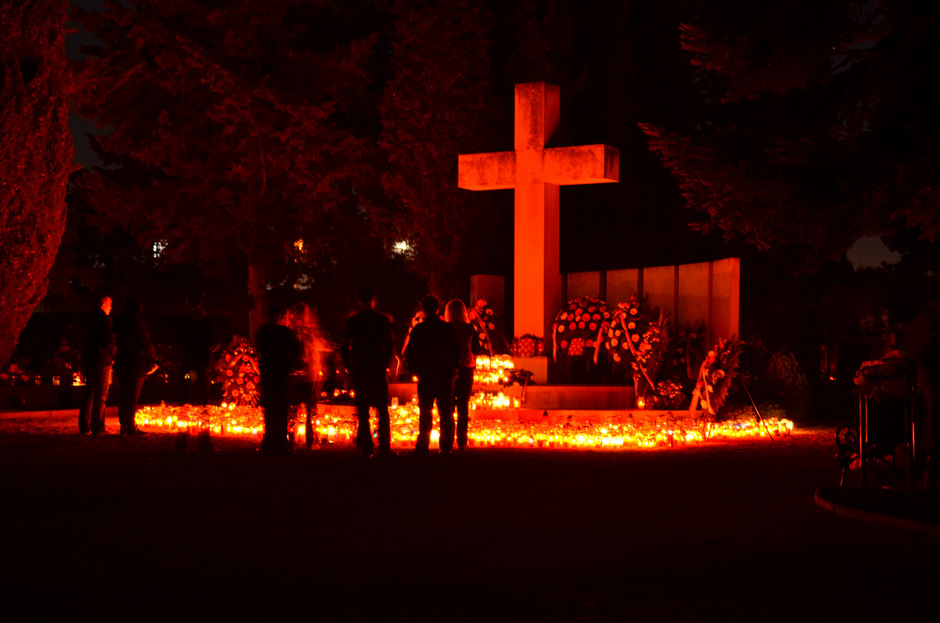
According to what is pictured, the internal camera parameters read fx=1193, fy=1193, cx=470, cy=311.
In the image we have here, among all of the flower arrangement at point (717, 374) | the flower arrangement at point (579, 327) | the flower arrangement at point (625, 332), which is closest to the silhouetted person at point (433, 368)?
the flower arrangement at point (717, 374)

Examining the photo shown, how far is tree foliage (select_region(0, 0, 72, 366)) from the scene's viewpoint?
17.6 m

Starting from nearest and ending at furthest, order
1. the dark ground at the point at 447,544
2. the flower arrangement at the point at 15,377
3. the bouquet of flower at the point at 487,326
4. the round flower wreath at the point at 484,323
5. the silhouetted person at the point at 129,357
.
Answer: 1. the dark ground at the point at 447,544
2. the silhouetted person at the point at 129,357
3. the round flower wreath at the point at 484,323
4. the bouquet of flower at the point at 487,326
5. the flower arrangement at the point at 15,377

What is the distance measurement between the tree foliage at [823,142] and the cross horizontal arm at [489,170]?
16.8ft

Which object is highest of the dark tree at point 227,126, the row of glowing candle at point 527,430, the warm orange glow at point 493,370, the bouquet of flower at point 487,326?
the dark tree at point 227,126

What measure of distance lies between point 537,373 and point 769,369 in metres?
3.88

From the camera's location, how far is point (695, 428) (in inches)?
594

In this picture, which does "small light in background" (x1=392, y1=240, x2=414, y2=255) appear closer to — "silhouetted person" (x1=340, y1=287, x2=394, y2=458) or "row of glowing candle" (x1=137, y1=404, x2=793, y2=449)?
"row of glowing candle" (x1=137, y1=404, x2=793, y2=449)

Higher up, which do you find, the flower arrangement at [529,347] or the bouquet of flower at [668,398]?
the flower arrangement at [529,347]

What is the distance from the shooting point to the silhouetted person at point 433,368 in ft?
41.4

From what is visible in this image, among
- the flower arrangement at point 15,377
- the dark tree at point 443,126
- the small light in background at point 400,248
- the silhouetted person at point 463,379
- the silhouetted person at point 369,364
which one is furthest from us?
the small light in background at point 400,248

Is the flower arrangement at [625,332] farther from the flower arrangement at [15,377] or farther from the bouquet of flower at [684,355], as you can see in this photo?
the flower arrangement at [15,377]

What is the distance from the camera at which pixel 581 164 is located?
63.2 feet

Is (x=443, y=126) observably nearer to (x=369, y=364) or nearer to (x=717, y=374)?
(x=717, y=374)

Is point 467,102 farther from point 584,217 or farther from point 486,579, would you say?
point 486,579
